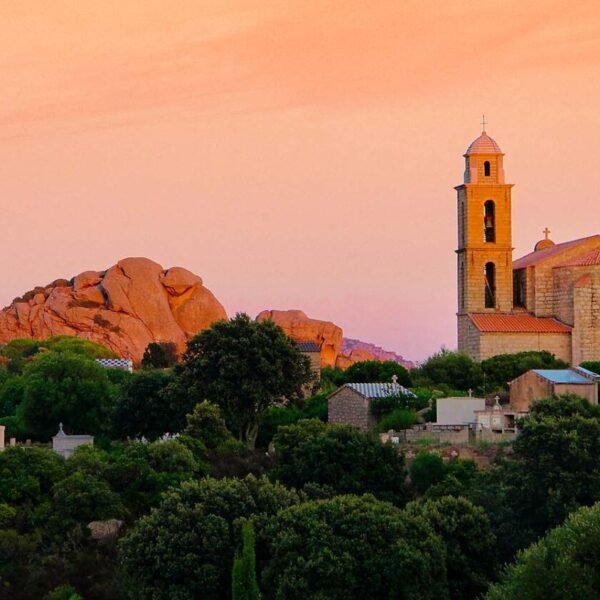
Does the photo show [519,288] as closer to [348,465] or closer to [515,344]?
[515,344]

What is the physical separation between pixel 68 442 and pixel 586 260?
2224cm

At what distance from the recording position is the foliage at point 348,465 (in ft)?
176

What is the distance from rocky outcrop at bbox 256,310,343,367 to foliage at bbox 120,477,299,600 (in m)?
65.8

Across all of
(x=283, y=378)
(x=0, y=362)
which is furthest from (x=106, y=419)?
(x=0, y=362)

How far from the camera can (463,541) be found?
159ft

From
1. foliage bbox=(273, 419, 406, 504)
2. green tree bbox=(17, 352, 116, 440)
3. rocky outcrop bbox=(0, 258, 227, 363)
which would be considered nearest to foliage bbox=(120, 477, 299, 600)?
foliage bbox=(273, 419, 406, 504)

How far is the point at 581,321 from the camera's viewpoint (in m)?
72.7

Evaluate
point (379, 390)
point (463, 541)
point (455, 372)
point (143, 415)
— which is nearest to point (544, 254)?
point (455, 372)

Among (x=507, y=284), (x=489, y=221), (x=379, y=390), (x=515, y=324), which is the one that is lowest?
(x=379, y=390)

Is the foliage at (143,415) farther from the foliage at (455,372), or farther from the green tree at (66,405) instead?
the foliage at (455,372)

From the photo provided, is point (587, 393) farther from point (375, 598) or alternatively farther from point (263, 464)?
point (375, 598)

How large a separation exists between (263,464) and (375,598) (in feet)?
39.6

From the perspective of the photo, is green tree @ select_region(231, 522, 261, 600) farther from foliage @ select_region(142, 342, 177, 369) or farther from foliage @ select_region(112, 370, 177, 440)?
foliage @ select_region(142, 342, 177, 369)

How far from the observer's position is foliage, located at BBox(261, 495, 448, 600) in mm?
45656
